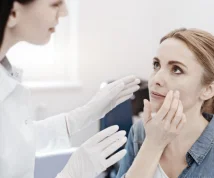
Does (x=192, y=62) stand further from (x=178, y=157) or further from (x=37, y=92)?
(x=37, y=92)

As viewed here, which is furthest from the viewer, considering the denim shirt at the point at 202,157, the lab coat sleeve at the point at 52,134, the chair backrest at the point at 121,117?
the chair backrest at the point at 121,117

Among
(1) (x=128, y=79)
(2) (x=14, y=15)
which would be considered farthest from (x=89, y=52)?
(2) (x=14, y=15)

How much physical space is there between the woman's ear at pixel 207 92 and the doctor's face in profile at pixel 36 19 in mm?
587

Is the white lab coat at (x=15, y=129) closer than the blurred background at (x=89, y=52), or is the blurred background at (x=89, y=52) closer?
the white lab coat at (x=15, y=129)

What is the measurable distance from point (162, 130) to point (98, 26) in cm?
157

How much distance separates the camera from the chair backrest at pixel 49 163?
1.17 m

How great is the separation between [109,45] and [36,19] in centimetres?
166

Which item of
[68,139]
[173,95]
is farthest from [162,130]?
[68,139]

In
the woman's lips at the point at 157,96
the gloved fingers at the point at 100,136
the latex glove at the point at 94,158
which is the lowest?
the latex glove at the point at 94,158

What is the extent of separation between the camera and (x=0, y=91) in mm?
888

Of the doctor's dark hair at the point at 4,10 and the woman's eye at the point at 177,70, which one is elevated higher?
the doctor's dark hair at the point at 4,10

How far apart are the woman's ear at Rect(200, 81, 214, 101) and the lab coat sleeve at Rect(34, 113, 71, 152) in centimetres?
52

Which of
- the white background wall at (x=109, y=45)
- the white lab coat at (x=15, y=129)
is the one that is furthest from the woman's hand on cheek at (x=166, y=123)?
the white background wall at (x=109, y=45)

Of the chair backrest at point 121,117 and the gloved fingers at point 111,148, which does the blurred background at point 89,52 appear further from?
the gloved fingers at point 111,148
